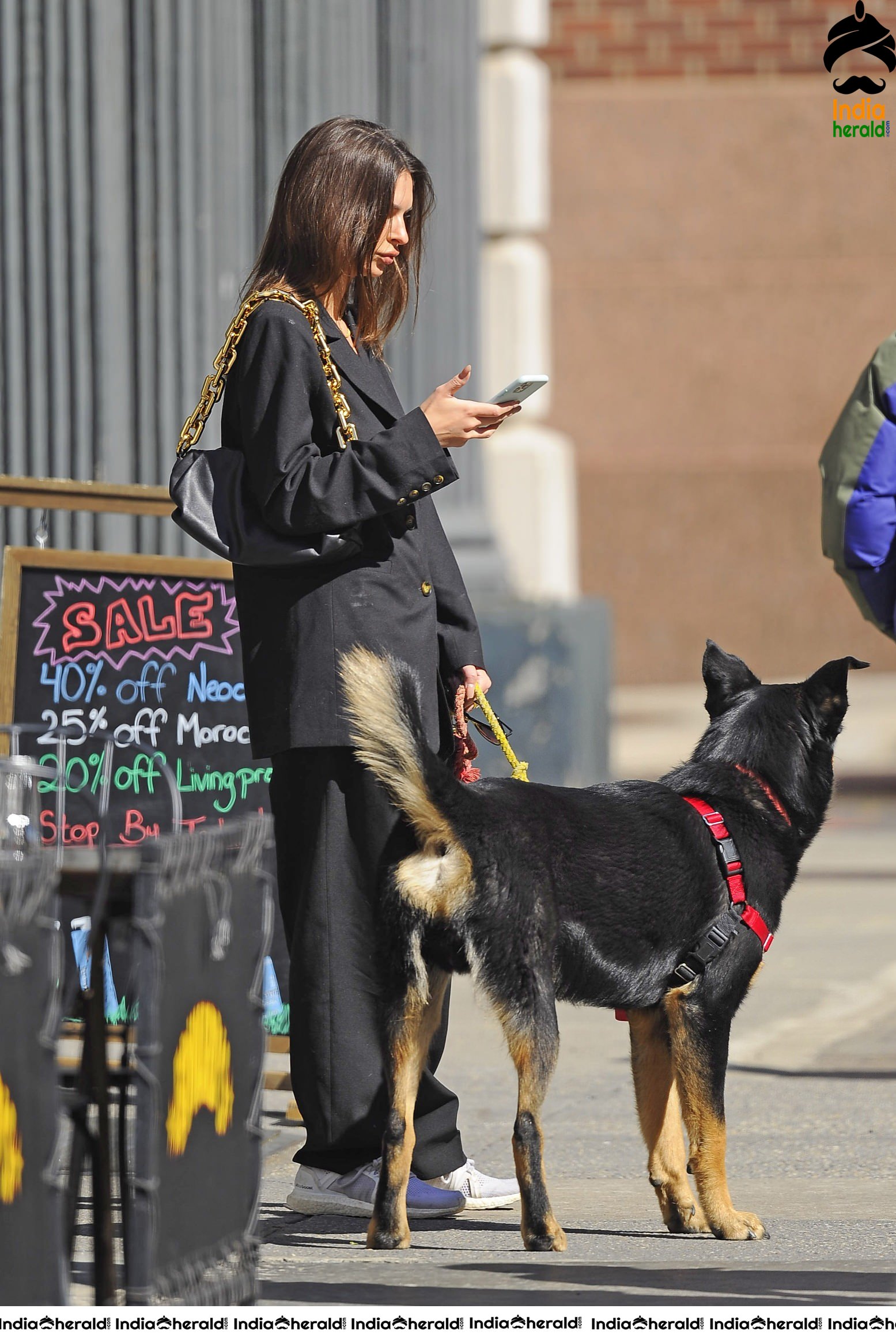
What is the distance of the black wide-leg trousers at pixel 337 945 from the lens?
424cm

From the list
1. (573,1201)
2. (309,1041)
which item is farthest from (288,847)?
(573,1201)

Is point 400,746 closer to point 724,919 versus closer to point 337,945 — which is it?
point 337,945

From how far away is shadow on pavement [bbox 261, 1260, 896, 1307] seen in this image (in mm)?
3496

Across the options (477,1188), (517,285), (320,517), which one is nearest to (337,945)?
(477,1188)

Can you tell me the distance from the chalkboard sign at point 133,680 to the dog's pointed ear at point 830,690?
182cm

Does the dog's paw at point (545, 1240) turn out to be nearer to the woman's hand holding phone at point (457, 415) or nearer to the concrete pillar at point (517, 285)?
the woman's hand holding phone at point (457, 415)

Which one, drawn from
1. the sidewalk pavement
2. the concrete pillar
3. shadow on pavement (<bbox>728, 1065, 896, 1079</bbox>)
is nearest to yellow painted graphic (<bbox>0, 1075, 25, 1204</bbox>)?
the sidewalk pavement

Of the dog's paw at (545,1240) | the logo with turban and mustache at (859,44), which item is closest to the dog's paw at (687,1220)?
the dog's paw at (545,1240)

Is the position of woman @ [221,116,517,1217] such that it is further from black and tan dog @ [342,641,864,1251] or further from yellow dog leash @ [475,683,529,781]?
black and tan dog @ [342,641,864,1251]

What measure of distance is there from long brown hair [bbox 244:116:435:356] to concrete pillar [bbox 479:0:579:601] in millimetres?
7162

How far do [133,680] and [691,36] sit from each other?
633 inches

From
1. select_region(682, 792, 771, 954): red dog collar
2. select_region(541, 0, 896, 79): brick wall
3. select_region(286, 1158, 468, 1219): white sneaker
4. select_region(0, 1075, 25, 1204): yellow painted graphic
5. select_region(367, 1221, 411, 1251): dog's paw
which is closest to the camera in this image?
select_region(0, 1075, 25, 1204): yellow painted graphic

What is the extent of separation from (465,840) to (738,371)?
1722cm

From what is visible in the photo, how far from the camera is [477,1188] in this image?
14.7 ft
